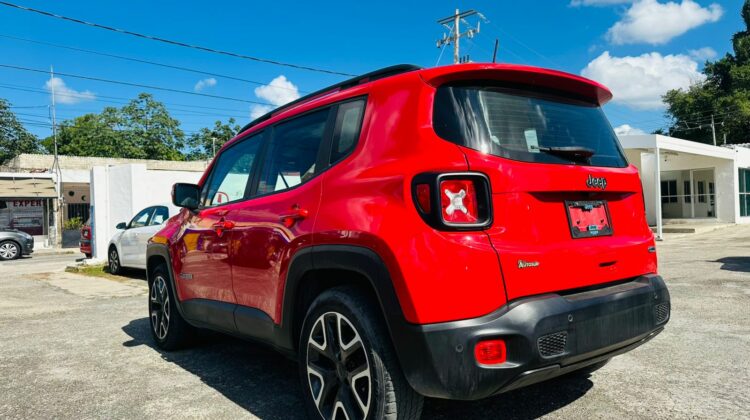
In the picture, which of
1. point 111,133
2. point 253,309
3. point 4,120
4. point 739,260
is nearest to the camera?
point 253,309

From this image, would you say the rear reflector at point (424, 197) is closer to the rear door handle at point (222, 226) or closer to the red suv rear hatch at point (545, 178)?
the red suv rear hatch at point (545, 178)

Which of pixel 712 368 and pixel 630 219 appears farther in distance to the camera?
pixel 712 368

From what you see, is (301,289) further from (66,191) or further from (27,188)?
(66,191)

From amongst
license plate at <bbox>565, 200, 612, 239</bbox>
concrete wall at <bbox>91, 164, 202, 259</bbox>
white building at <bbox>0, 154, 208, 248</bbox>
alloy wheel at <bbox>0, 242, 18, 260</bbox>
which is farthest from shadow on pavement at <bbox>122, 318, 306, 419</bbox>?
alloy wheel at <bbox>0, 242, 18, 260</bbox>

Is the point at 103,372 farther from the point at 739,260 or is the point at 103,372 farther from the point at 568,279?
the point at 739,260

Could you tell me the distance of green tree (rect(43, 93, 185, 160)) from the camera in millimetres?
52094

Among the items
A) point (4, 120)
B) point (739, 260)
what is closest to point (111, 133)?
point (4, 120)

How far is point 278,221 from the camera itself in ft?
10.6

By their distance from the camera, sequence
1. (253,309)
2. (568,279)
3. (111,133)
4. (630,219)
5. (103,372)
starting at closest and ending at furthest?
(568,279) → (630,219) → (253,309) → (103,372) → (111,133)

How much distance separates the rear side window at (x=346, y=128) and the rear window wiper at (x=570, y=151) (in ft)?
3.24

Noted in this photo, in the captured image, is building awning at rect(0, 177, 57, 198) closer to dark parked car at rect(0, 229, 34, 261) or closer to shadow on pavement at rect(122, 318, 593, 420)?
dark parked car at rect(0, 229, 34, 261)

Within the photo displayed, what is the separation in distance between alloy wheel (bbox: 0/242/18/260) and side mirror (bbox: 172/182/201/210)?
19281 mm

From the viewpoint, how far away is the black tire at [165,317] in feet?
16.0

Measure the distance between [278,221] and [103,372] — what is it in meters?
2.43
